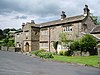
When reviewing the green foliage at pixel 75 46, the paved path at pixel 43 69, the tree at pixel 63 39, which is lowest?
the paved path at pixel 43 69

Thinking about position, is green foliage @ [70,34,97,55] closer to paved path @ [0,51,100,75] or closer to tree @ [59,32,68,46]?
tree @ [59,32,68,46]

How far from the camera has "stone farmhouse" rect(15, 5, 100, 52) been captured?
45906mm

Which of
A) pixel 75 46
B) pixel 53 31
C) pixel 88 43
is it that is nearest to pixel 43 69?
pixel 88 43

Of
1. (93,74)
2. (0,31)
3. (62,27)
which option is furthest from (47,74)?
(0,31)

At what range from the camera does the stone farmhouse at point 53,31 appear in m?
45.9

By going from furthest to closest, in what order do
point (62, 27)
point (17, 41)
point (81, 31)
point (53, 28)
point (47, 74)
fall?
point (17, 41) → point (53, 28) → point (62, 27) → point (81, 31) → point (47, 74)

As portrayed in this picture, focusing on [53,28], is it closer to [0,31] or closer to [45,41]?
[45,41]

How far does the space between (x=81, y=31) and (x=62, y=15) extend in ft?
34.7

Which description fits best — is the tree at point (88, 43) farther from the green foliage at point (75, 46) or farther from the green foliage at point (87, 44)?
the green foliage at point (75, 46)

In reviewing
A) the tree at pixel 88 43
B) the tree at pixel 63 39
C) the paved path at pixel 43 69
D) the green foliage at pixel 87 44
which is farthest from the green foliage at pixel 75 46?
the paved path at pixel 43 69

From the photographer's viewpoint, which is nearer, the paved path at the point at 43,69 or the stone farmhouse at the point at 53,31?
the paved path at the point at 43,69

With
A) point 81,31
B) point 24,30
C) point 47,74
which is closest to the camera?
point 47,74

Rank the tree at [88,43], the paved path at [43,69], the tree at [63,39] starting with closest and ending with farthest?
the paved path at [43,69], the tree at [88,43], the tree at [63,39]

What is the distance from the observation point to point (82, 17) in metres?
46.5
